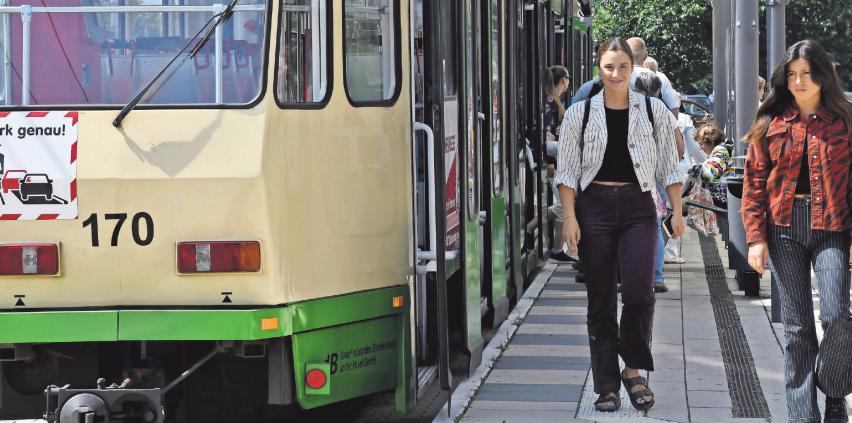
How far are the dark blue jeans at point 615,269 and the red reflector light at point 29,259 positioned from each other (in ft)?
7.71

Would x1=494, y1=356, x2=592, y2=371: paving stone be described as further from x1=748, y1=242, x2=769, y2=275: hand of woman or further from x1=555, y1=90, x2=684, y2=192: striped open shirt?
x1=748, y1=242, x2=769, y2=275: hand of woman

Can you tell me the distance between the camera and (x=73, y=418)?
17.6 ft

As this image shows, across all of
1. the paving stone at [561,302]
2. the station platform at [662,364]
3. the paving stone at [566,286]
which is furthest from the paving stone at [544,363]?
the paving stone at [566,286]

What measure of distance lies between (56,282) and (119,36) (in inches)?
37.2

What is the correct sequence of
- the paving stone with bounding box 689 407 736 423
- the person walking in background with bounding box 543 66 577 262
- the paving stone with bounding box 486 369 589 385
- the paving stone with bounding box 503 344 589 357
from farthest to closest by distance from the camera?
the person walking in background with bounding box 543 66 577 262 < the paving stone with bounding box 503 344 589 357 < the paving stone with bounding box 486 369 589 385 < the paving stone with bounding box 689 407 736 423

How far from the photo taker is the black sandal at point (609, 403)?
682cm

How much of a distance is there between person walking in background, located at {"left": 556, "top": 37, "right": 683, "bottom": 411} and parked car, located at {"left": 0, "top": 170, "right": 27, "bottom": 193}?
→ 236cm

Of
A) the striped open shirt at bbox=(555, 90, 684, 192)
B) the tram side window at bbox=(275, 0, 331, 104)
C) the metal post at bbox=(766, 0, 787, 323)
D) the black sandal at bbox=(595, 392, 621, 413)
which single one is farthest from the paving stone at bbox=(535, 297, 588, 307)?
the tram side window at bbox=(275, 0, 331, 104)

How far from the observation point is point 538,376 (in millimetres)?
7777

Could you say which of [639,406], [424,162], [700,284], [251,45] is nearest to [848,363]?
[639,406]

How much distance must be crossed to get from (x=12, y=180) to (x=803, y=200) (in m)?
3.03

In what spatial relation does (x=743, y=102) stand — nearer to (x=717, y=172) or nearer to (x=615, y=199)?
(x=717, y=172)

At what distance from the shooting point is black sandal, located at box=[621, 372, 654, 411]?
6.84 metres

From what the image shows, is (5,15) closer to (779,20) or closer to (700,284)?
(779,20)
